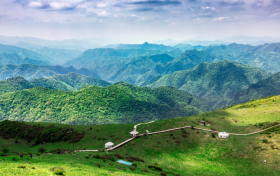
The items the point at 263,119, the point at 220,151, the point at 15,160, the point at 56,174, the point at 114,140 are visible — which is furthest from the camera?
the point at 263,119

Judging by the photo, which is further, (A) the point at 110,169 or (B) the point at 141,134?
(B) the point at 141,134

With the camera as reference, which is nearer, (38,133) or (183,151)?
(183,151)

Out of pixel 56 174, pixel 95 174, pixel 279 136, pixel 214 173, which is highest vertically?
pixel 56 174

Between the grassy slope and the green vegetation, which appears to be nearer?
the grassy slope

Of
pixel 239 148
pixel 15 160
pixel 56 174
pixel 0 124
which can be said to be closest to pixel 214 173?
pixel 239 148

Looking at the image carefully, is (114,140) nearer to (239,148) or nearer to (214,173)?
(214,173)

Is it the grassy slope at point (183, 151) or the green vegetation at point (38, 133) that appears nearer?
the grassy slope at point (183, 151)

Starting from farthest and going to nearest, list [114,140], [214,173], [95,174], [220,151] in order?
[114,140] < [220,151] < [214,173] < [95,174]

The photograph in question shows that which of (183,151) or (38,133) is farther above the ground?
(38,133)
